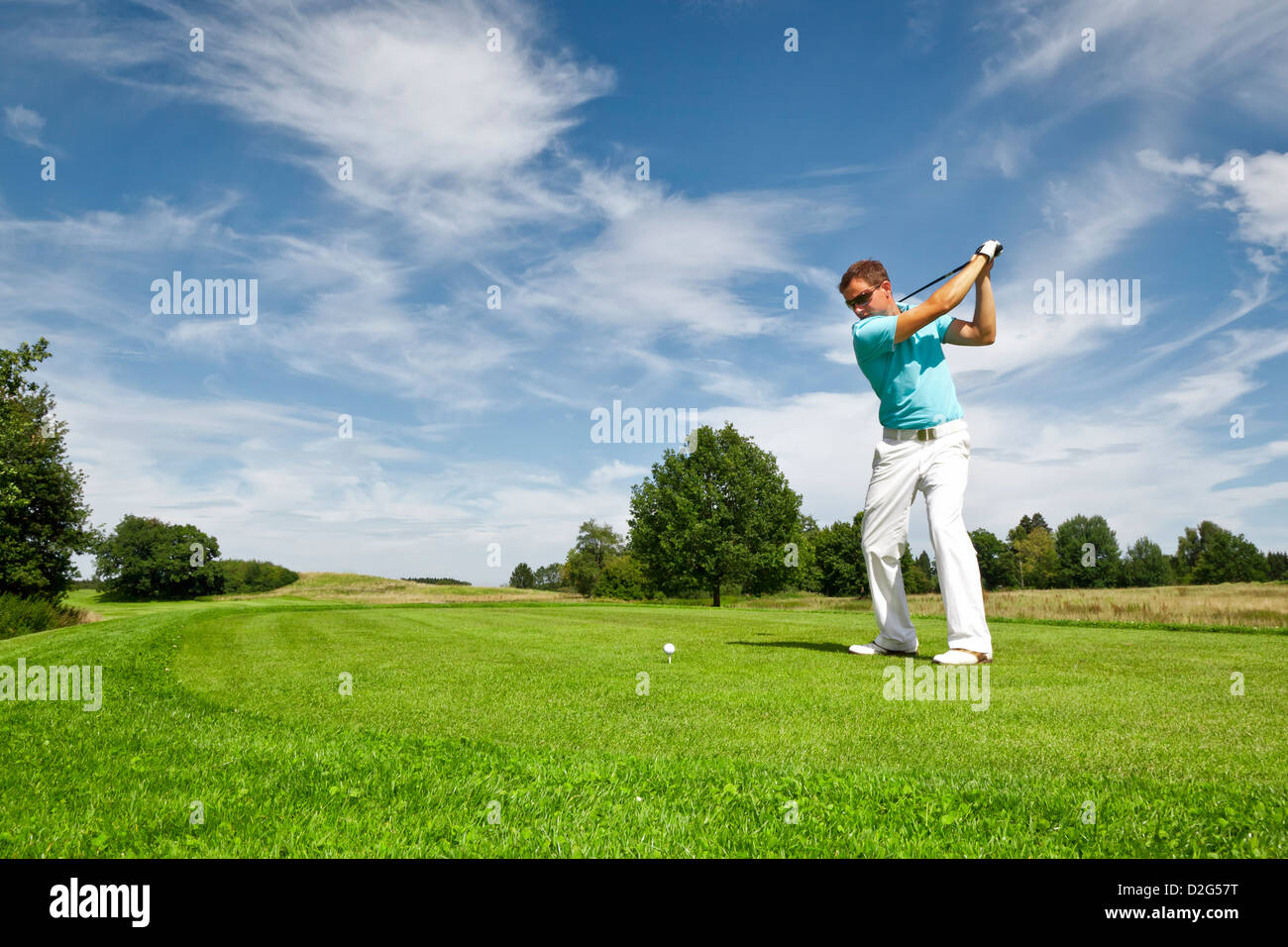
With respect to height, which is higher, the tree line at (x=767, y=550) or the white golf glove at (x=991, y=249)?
the white golf glove at (x=991, y=249)

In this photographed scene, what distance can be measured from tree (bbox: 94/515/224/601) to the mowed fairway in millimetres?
90104

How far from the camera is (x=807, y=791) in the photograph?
10.8ft

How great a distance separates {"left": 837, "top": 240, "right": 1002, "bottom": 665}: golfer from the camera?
283 inches

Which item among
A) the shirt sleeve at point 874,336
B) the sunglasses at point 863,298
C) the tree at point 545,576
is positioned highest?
the sunglasses at point 863,298

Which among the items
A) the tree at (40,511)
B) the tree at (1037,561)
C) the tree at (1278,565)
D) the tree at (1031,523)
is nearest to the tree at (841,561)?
the tree at (1037,561)

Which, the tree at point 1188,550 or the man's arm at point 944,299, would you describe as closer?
the man's arm at point 944,299

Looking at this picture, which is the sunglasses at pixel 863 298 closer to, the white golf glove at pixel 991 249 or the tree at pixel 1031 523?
the white golf glove at pixel 991 249

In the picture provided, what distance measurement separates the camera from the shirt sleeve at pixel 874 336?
7.50m

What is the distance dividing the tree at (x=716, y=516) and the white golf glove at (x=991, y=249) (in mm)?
41772

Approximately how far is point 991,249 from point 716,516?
4311 centimetres

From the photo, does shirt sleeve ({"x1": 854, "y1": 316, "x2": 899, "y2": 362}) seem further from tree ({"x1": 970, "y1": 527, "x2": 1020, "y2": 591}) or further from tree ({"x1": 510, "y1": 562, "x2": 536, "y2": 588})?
tree ({"x1": 510, "y1": 562, "x2": 536, "y2": 588})

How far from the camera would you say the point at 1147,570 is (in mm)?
112812
